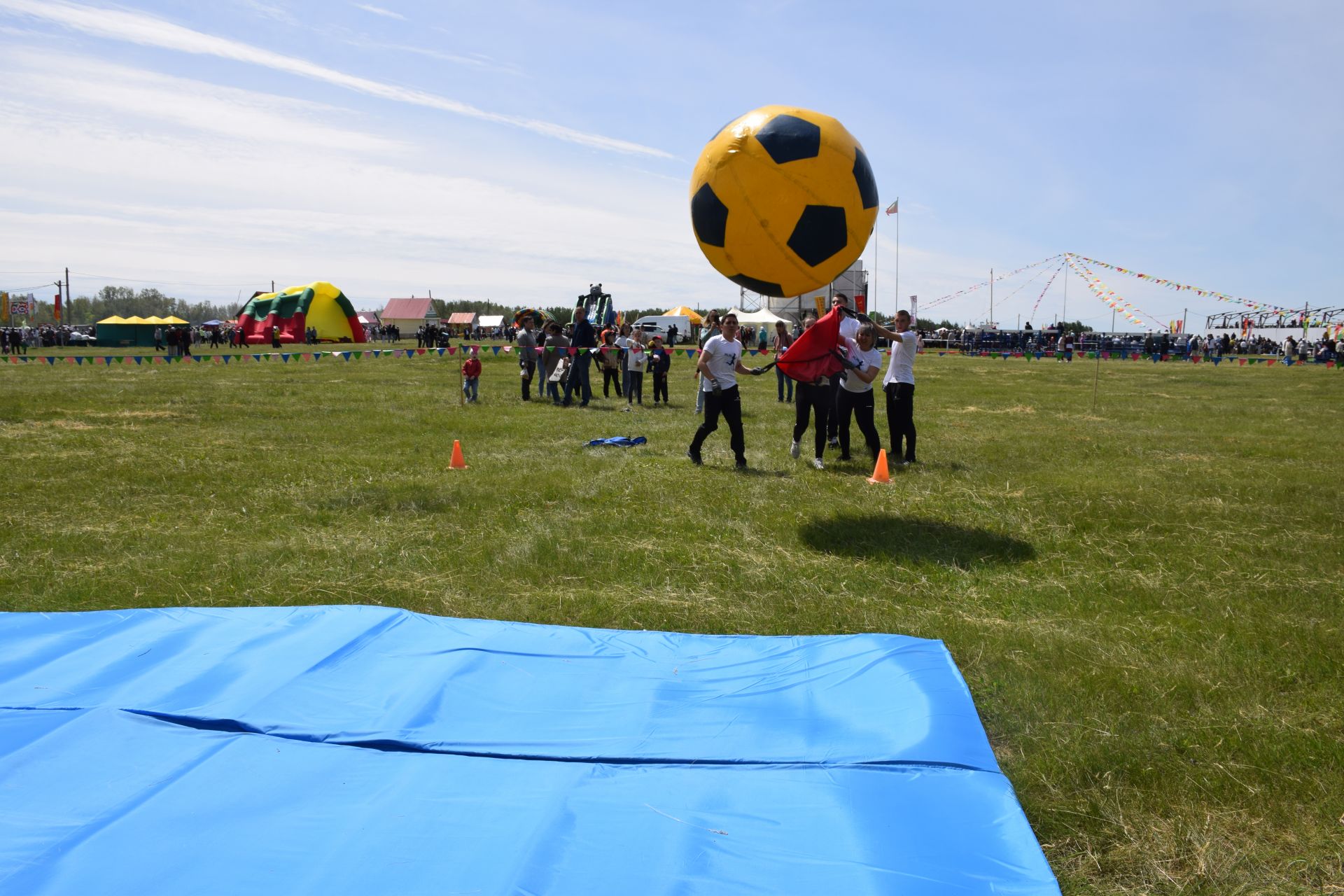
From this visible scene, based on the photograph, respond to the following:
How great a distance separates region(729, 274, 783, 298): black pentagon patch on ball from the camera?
23.1 feet

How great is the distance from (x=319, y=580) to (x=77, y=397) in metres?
15.8

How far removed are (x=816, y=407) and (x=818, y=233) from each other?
3.62 m

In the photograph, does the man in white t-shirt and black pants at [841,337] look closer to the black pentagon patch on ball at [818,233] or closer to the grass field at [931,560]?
the grass field at [931,560]

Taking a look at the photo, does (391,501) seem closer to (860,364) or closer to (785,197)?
(785,197)

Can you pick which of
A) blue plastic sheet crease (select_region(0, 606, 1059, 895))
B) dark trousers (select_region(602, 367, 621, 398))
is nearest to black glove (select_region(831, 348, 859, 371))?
blue plastic sheet crease (select_region(0, 606, 1059, 895))

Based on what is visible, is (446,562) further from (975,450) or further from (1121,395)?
(1121,395)

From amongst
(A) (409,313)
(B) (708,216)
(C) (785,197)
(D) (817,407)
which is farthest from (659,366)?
(A) (409,313)

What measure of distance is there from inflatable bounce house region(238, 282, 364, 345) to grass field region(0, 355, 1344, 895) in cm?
3668

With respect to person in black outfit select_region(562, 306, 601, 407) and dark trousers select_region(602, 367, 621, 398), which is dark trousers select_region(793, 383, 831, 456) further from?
dark trousers select_region(602, 367, 621, 398)

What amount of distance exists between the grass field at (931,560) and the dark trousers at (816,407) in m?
0.43

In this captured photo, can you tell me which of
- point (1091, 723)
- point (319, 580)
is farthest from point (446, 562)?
point (1091, 723)

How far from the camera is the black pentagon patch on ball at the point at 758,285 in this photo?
703cm

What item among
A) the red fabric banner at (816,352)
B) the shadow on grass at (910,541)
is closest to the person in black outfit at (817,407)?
the red fabric banner at (816,352)

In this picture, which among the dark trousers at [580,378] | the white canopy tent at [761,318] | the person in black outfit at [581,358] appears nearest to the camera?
the person in black outfit at [581,358]
